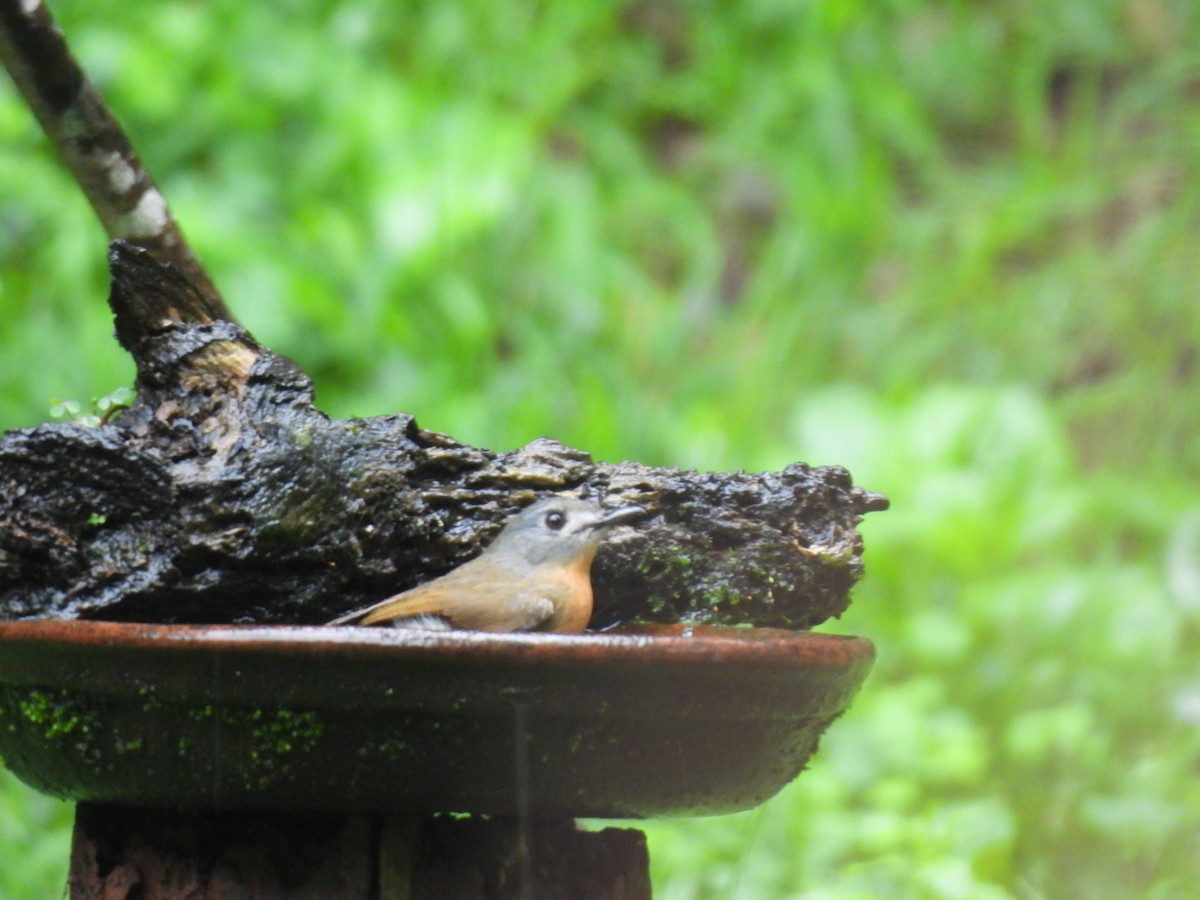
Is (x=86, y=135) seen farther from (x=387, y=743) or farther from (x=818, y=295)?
(x=818, y=295)

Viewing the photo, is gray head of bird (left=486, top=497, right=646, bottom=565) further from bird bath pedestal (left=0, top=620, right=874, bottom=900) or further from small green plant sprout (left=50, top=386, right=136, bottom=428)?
small green plant sprout (left=50, top=386, right=136, bottom=428)

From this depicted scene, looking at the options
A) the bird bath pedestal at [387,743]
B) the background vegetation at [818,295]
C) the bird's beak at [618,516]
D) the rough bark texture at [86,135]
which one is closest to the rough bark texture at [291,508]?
the bird's beak at [618,516]

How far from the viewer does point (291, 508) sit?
6.03ft

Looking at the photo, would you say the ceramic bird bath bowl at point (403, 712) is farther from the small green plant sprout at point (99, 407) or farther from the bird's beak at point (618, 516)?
the small green plant sprout at point (99, 407)

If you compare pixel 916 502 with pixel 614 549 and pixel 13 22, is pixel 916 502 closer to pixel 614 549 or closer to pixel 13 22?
pixel 614 549

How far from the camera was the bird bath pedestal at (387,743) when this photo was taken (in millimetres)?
1620

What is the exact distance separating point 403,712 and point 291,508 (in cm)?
35

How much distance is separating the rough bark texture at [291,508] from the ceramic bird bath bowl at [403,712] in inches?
5.4

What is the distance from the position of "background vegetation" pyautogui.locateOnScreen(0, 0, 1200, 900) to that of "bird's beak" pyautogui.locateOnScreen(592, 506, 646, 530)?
5.62 feet

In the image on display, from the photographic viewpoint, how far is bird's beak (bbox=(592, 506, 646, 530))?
2.05m

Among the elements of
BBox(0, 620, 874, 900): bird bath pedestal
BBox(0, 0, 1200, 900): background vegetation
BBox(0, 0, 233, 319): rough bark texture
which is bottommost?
BBox(0, 620, 874, 900): bird bath pedestal

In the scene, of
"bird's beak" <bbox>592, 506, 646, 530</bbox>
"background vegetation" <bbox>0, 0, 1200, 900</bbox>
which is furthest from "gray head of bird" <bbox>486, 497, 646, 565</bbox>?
"background vegetation" <bbox>0, 0, 1200, 900</bbox>

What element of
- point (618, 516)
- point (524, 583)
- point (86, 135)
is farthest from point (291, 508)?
point (86, 135)

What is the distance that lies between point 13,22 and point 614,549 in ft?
4.08
